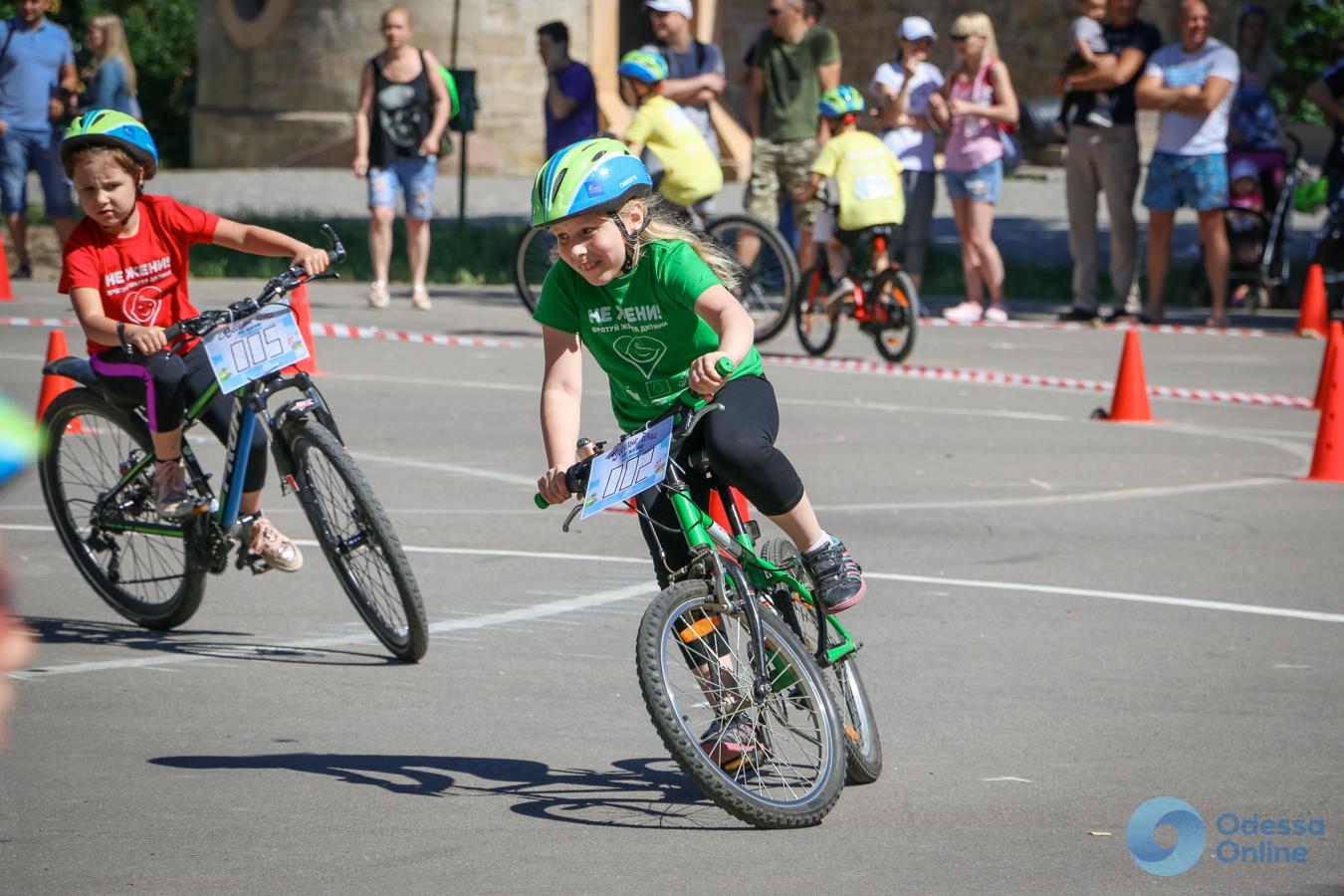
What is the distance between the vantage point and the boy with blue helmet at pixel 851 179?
13.9 m

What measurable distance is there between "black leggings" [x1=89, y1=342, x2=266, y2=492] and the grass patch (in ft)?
38.4

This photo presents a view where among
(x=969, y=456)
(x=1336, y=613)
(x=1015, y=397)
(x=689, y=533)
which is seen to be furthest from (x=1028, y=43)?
(x=689, y=533)

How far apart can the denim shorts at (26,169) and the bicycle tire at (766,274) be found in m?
6.18

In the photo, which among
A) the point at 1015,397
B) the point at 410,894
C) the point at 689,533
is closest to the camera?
the point at 410,894

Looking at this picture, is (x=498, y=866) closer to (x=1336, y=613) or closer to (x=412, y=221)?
(x=1336, y=613)

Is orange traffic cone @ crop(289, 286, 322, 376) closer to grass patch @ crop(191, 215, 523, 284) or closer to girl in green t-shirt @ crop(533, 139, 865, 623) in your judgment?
grass patch @ crop(191, 215, 523, 284)

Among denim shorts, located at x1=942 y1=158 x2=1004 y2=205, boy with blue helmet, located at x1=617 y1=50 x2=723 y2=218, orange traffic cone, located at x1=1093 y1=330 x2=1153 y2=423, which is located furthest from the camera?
denim shorts, located at x1=942 y1=158 x2=1004 y2=205

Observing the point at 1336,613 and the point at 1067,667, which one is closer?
the point at 1067,667

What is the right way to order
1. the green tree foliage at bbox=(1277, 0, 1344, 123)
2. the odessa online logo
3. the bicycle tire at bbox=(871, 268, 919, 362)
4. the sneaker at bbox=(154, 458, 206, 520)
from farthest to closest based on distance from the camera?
the green tree foliage at bbox=(1277, 0, 1344, 123) < the bicycle tire at bbox=(871, 268, 919, 362) < the sneaker at bbox=(154, 458, 206, 520) < the odessa online logo

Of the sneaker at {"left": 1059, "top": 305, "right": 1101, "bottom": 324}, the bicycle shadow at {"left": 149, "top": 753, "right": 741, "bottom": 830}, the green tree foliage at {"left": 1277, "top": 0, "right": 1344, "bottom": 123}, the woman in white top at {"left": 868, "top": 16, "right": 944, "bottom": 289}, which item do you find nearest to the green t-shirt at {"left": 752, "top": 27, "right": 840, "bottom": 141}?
the woman in white top at {"left": 868, "top": 16, "right": 944, "bottom": 289}

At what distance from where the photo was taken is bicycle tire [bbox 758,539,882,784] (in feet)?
17.6

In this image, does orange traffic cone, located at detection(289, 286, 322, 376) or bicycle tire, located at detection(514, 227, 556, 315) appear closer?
orange traffic cone, located at detection(289, 286, 322, 376)

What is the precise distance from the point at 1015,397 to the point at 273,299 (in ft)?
23.2

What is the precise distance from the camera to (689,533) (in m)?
5.09
